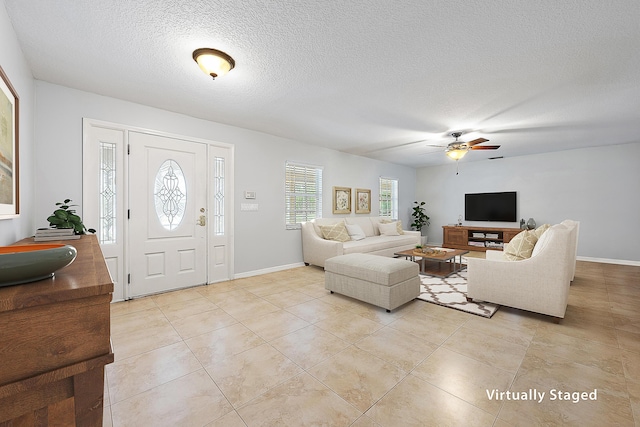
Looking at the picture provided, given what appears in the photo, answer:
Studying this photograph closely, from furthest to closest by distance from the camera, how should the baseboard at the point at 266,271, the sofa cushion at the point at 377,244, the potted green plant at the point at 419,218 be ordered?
1. the potted green plant at the point at 419,218
2. the sofa cushion at the point at 377,244
3. the baseboard at the point at 266,271

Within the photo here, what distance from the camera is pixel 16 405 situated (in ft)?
2.27

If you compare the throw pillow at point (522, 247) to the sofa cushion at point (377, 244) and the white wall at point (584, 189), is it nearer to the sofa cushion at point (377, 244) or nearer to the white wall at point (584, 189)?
the sofa cushion at point (377, 244)

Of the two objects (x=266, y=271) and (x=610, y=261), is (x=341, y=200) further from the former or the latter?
(x=610, y=261)

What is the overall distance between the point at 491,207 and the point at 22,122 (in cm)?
827

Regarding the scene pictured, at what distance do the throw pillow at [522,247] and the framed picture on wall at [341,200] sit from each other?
336 centimetres

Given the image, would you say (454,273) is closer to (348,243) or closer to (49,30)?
(348,243)

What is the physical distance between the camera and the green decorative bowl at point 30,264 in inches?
28.1

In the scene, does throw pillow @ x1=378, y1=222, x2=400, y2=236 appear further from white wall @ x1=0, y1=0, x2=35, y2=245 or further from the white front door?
white wall @ x1=0, y1=0, x2=35, y2=245

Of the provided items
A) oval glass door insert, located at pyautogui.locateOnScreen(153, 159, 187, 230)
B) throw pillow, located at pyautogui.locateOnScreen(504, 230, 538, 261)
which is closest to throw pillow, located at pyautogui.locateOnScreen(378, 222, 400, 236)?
throw pillow, located at pyautogui.locateOnScreen(504, 230, 538, 261)

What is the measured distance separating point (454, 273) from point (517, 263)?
5.60 ft

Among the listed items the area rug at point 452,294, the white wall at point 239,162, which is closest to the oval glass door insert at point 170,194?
the white wall at point 239,162

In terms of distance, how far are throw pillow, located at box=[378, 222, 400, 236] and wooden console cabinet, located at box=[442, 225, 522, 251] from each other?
1814 millimetres

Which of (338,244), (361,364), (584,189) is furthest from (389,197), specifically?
(361,364)

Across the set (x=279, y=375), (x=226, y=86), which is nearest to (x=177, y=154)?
(x=226, y=86)
